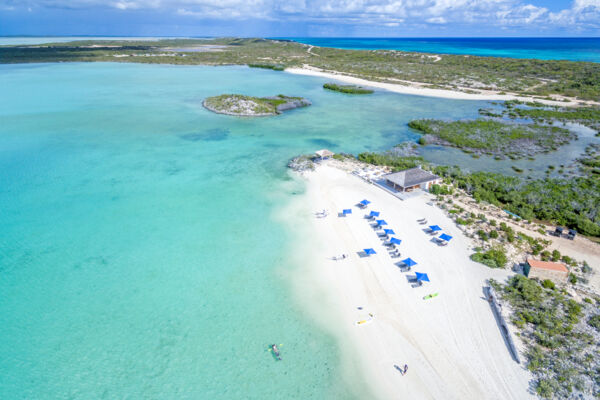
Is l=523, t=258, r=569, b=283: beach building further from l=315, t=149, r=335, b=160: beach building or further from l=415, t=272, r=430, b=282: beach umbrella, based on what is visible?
l=315, t=149, r=335, b=160: beach building

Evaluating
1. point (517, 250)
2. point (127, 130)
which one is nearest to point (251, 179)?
point (517, 250)

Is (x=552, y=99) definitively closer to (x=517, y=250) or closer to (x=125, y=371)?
(x=517, y=250)

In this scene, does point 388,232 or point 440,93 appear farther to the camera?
point 440,93

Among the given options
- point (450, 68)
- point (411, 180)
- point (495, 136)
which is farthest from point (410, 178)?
point (450, 68)

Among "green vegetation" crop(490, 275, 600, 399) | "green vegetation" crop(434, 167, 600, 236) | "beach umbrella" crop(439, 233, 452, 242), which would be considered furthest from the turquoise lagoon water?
"green vegetation" crop(434, 167, 600, 236)

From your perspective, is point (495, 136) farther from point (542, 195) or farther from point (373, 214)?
point (373, 214)

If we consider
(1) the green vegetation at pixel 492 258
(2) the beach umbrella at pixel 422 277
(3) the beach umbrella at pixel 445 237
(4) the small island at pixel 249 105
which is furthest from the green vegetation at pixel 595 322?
(4) the small island at pixel 249 105

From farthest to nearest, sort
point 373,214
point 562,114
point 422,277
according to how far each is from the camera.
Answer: point 562,114 < point 373,214 < point 422,277

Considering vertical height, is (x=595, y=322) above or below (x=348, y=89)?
below
